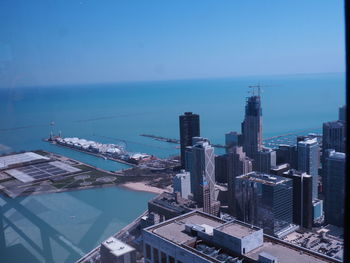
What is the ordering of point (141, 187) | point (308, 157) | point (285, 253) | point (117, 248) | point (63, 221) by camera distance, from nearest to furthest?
point (285, 253) → point (117, 248) → point (63, 221) → point (308, 157) → point (141, 187)

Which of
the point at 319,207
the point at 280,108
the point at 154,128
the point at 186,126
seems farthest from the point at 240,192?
the point at 280,108

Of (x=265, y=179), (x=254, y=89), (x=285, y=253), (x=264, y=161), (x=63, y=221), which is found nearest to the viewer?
(x=285, y=253)

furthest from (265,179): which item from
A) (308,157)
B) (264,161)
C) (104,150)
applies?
(104,150)

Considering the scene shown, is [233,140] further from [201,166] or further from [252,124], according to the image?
[201,166]

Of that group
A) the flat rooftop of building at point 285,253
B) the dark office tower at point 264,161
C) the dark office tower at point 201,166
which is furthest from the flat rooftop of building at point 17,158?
the flat rooftop of building at point 285,253

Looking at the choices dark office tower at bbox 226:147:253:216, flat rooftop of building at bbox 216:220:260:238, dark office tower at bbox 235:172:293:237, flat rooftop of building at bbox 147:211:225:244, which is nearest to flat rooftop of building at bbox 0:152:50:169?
dark office tower at bbox 226:147:253:216

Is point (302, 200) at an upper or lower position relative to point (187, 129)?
lower

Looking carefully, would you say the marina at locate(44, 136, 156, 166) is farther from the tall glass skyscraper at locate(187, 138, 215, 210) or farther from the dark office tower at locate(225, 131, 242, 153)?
the tall glass skyscraper at locate(187, 138, 215, 210)

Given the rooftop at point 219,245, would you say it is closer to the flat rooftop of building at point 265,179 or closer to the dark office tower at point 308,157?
the flat rooftop of building at point 265,179
